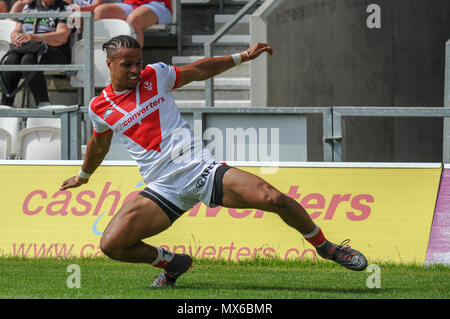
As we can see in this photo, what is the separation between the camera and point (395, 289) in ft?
24.8

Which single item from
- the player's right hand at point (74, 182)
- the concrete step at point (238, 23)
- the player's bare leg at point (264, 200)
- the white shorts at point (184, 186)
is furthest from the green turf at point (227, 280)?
the concrete step at point (238, 23)

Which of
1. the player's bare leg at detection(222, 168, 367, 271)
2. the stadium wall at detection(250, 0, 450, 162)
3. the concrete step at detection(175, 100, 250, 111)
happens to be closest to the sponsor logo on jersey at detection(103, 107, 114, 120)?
the player's bare leg at detection(222, 168, 367, 271)

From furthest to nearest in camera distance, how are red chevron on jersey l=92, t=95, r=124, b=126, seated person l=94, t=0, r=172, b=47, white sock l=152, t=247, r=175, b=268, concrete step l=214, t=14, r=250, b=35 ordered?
concrete step l=214, t=14, r=250, b=35
seated person l=94, t=0, r=172, b=47
white sock l=152, t=247, r=175, b=268
red chevron on jersey l=92, t=95, r=124, b=126

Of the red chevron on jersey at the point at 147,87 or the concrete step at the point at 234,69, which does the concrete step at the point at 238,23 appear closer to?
the concrete step at the point at 234,69

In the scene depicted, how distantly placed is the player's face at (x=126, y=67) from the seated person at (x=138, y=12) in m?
6.87

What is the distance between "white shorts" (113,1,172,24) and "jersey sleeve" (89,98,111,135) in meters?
7.26

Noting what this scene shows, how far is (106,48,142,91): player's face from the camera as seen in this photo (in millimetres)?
7225

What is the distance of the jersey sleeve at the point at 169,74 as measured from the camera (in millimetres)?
7438

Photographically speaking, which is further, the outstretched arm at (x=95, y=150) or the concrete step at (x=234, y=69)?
the concrete step at (x=234, y=69)

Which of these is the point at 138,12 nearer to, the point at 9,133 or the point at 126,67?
the point at 9,133

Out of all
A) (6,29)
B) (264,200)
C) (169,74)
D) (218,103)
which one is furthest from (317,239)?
(6,29)

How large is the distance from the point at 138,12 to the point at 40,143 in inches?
130

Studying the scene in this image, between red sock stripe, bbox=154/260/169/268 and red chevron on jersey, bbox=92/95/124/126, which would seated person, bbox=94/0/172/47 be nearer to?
red chevron on jersey, bbox=92/95/124/126

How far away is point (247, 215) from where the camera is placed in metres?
9.66
